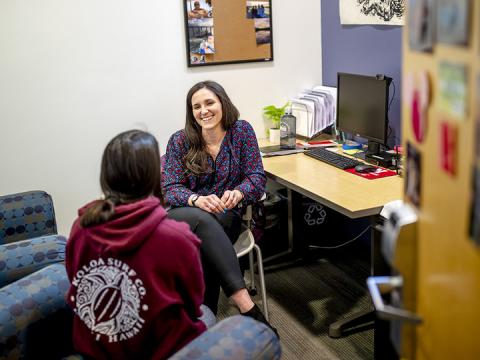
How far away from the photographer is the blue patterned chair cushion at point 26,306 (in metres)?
1.65

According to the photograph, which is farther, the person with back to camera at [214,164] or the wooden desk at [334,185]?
the person with back to camera at [214,164]

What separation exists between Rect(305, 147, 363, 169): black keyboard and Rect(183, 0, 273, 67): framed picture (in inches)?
29.7

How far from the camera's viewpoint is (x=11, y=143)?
3.14 meters

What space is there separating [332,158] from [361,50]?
73 centimetres

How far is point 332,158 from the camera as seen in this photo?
10.2 feet

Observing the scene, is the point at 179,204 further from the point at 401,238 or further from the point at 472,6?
the point at 472,6

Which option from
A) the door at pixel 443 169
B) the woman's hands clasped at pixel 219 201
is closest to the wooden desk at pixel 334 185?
the woman's hands clasped at pixel 219 201

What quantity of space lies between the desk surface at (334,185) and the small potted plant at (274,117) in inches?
14.7

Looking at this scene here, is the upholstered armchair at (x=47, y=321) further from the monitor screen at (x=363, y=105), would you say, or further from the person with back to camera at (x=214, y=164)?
the monitor screen at (x=363, y=105)

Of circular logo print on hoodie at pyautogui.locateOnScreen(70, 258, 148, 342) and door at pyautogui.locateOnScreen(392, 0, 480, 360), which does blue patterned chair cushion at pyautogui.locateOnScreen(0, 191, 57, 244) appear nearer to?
circular logo print on hoodie at pyautogui.locateOnScreen(70, 258, 148, 342)

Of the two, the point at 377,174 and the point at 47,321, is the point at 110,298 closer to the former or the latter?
the point at 47,321

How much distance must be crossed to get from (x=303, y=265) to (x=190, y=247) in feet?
6.55

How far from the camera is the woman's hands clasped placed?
8.63 feet

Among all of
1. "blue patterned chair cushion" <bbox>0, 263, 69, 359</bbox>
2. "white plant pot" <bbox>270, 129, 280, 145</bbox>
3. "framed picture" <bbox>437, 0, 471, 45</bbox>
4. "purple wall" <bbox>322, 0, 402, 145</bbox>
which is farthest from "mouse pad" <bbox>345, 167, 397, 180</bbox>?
"framed picture" <bbox>437, 0, 471, 45</bbox>
